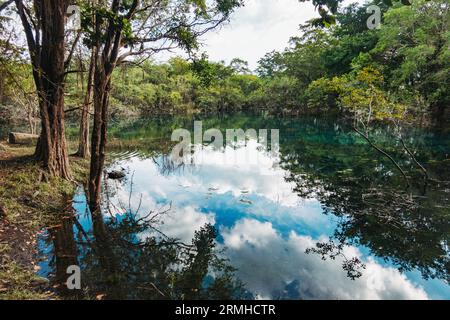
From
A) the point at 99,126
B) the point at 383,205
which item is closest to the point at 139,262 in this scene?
the point at 99,126

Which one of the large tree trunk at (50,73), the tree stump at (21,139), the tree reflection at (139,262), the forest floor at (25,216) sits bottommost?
the tree reflection at (139,262)

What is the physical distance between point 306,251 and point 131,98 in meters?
40.5

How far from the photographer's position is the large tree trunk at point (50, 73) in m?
7.17

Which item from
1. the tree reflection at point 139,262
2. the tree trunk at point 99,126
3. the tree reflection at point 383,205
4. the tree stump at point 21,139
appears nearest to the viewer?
the tree reflection at point 139,262

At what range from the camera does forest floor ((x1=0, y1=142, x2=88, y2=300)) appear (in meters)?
4.02

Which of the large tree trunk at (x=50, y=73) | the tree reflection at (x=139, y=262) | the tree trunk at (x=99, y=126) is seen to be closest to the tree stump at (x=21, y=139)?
the large tree trunk at (x=50, y=73)

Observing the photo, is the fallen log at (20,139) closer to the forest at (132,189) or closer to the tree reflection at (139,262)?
the forest at (132,189)

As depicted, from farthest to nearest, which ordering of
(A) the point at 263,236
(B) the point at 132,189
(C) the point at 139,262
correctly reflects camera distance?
(B) the point at 132,189 → (A) the point at 263,236 → (C) the point at 139,262

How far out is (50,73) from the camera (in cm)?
759

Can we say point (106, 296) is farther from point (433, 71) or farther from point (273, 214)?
point (433, 71)

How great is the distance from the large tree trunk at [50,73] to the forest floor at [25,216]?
48 cm

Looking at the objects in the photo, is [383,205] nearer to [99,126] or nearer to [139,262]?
[139,262]

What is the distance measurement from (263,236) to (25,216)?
530 centimetres
